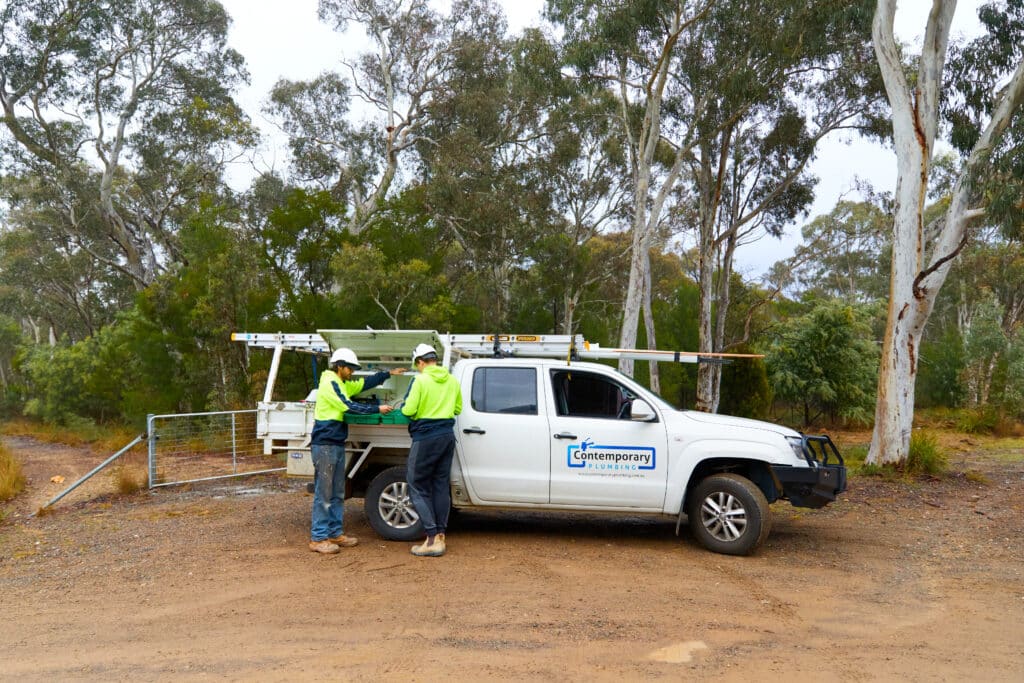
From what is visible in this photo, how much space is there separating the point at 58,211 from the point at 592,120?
19.3 meters

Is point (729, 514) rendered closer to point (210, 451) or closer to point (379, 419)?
point (379, 419)

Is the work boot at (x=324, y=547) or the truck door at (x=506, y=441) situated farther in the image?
the truck door at (x=506, y=441)

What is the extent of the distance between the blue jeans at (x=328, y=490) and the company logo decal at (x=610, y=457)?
6.81 feet

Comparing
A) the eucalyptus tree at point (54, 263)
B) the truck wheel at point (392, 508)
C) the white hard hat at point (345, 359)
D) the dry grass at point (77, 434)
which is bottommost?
the dry grass at point (77, 434)

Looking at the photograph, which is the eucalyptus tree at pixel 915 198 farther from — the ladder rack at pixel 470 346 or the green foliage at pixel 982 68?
the ladder rack at pixel 470 346

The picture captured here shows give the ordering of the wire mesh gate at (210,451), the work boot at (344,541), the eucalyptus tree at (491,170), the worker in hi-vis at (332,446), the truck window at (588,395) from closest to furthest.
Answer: the worker in hi-vis at (332,446) < the work boot at (344,541) < the truck window at (588,395) < the wire mesh gate at (210,451) < the eucalyptus tree at (491,170)

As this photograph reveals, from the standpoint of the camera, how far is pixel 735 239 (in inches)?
1000

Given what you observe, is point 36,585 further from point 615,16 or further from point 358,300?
point 615,16

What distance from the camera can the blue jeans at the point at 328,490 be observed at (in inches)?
289

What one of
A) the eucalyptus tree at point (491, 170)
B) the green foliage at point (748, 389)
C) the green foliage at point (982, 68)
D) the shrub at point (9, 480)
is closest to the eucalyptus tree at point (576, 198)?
the eucalyptus tree at point (491, 170)

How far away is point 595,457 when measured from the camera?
24.4ft

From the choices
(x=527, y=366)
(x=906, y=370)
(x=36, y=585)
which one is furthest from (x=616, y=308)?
(x=36, y=585)

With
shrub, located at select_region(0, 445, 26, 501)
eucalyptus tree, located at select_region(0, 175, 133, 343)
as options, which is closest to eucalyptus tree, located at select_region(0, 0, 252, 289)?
eucalyptus tree, located at select_region(0, 175, 133, 343)

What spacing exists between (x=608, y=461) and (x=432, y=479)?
5.18 feet
